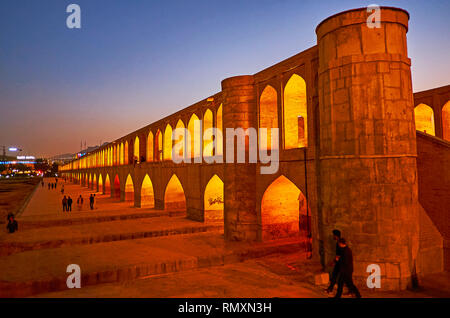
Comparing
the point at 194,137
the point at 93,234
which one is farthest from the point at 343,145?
the point at 93,234

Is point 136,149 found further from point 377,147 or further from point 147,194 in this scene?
point 377,147

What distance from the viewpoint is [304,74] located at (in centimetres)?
809

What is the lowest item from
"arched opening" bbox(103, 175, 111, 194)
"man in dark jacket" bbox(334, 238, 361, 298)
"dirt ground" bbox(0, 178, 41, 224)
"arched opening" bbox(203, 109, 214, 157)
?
"dirt ground" bbox(0, 178, 41, 224)

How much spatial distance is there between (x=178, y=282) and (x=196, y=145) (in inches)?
328

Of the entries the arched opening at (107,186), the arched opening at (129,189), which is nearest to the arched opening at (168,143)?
the arched opening at (129,189)

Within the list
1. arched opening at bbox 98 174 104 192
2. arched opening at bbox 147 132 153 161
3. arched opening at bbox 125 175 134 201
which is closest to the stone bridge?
arched opening at bbox 147 132 153 161

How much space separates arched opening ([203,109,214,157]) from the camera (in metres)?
13.5

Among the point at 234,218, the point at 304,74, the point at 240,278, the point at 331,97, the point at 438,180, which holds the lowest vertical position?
the point at 240,278

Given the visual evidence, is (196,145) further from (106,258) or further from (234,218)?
(106,258)

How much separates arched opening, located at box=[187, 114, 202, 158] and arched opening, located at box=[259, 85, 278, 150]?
471 cm

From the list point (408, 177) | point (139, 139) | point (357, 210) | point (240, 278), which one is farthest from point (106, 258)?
point (139, 139)

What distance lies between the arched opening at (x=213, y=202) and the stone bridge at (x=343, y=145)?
1227mm

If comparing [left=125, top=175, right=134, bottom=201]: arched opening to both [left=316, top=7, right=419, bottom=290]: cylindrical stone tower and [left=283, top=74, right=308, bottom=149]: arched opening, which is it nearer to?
[left=283, top=74, right=308, bottom=149]: arched opening

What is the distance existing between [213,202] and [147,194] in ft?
26.6
